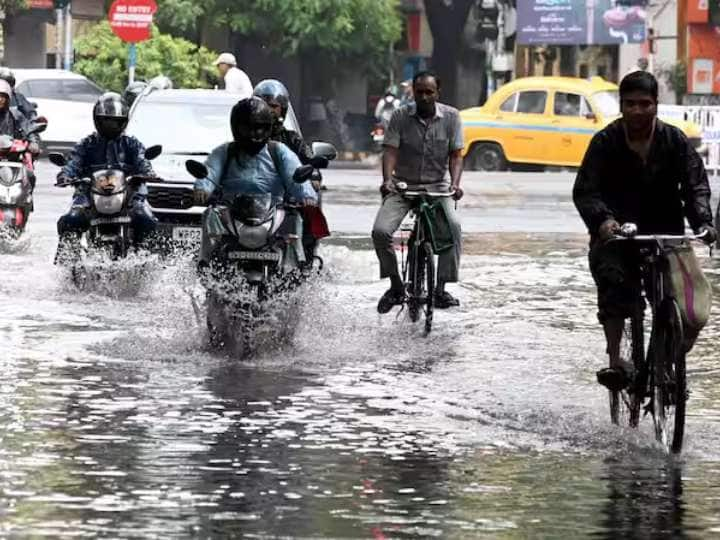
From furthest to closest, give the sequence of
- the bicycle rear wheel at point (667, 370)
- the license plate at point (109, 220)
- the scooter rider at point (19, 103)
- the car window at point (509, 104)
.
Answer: the car window at point (509, 104) < the scooter rider at point (19, 103) < the license plate at point (109, 220) < the bicycle rear wheel at point (667, 370)

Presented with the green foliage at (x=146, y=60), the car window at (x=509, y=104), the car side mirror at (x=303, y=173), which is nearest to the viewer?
the car side mirror at (x=303, y=173)

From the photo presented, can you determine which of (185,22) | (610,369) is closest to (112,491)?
(610,369)

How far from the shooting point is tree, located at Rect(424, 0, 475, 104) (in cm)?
5559

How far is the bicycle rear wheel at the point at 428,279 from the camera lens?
15.4m

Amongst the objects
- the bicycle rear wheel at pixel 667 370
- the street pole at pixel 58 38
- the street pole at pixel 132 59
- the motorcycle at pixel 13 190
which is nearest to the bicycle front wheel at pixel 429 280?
the bicycle rear wheel at pixel 667 370

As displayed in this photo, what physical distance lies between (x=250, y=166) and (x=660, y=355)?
14.8 feet

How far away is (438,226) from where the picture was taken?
15.8 meters

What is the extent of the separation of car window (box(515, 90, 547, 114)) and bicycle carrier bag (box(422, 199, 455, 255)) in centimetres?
2587

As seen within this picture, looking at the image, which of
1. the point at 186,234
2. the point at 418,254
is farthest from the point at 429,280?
the point at 186,234

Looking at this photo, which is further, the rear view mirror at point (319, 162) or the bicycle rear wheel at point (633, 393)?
the rear view mirror at point (319, 162)

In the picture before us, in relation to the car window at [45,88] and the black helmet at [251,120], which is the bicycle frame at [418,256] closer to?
the black helmet at [251,120]

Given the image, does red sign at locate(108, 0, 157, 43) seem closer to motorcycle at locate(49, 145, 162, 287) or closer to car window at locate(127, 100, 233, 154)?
car window at locate(127, 100, 233, 154)

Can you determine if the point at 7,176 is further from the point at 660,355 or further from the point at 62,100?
the point at 62,100

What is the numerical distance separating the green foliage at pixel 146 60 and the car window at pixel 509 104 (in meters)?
7.17
